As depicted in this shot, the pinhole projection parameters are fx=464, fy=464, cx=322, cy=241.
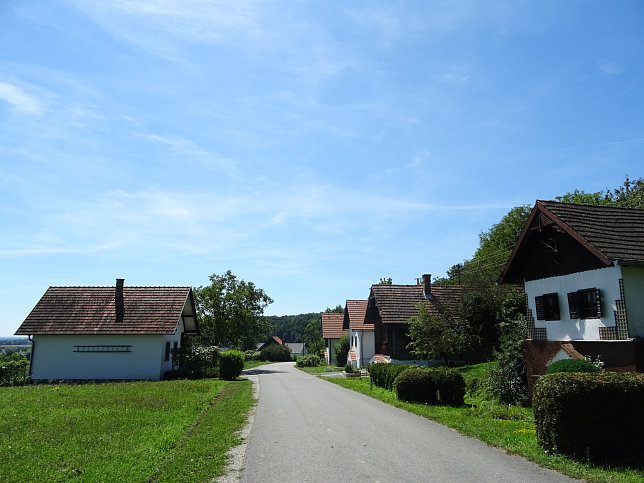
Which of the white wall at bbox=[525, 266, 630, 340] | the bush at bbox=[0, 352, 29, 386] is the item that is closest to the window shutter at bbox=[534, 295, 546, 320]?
the white wall at bbox=[525, 266, 630, 340]

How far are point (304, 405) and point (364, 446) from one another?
25.4ft

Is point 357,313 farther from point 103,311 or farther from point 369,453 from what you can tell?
point 369,453

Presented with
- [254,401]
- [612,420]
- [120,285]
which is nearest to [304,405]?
[254,401]

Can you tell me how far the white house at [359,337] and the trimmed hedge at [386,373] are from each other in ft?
55.7

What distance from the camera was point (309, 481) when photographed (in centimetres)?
722

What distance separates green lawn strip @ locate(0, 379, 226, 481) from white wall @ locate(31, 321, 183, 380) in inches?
404

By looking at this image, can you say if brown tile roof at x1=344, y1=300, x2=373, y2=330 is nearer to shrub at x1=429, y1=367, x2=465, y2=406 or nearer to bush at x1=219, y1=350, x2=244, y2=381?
bush at x1=219, y1=350, x2=244, y2=381

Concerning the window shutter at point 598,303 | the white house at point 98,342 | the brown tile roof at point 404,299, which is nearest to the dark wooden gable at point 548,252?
the window shutter at point 598,303

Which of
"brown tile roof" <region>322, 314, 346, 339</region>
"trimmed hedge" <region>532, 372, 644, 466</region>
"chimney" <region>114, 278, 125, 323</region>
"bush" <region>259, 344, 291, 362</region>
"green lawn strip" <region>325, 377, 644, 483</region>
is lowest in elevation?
"bush" <region>259, 344, 291, 362</region>

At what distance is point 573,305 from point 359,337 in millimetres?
28706

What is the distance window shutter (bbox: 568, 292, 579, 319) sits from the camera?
16.0 m

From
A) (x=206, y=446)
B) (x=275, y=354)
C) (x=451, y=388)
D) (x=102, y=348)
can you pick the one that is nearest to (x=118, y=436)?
(x=206, y=446)

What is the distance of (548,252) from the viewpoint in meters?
17.8

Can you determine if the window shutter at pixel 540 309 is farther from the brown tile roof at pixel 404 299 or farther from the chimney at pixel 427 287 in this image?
the chimney at pixel 427 287
